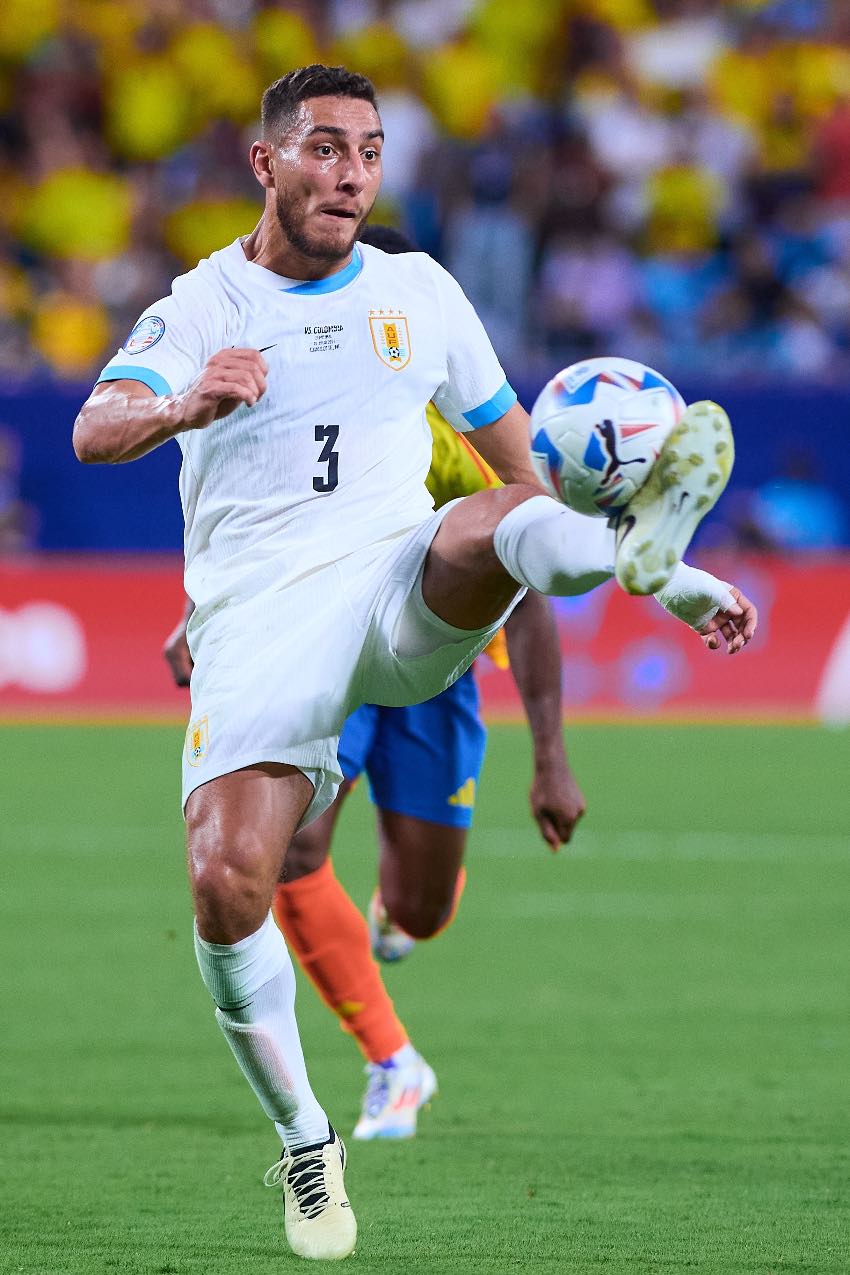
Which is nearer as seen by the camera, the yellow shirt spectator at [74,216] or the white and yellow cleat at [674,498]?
the white and yellow cleat at [674,498]

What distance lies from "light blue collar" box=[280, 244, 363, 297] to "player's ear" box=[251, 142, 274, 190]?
0.22 metres

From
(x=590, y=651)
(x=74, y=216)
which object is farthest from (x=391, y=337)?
(x=74, y=216)

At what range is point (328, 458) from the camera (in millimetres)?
4152

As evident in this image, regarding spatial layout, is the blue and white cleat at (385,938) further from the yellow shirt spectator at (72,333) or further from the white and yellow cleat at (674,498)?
the yellow shirt spectator at (72,333)

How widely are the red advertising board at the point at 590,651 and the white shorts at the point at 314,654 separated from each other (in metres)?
8.65

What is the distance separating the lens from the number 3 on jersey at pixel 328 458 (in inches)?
163

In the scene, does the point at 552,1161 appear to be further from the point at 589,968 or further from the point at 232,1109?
the point at 589,968

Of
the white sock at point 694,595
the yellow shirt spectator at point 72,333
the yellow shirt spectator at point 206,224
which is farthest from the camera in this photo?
the yellow shirt spectator at point 206,224

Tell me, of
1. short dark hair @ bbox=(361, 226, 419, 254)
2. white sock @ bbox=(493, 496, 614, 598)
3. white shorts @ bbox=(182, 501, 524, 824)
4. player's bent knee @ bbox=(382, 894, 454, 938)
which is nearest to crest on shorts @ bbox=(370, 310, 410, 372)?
white shorts @ bbox=(182, 501, 524, 824)

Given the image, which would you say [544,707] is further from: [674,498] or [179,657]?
[674,498]

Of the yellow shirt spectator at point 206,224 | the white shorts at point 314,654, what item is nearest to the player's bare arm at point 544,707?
the white shorts at point 314,654

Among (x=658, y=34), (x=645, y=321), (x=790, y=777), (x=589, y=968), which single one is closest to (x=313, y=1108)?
(x=589, y=968)

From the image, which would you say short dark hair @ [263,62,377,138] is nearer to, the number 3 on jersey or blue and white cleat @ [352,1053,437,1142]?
the number 3 on jersey

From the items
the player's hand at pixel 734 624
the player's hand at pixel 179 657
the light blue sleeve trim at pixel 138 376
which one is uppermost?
the light blue sleeve trim at pixel 138 376
